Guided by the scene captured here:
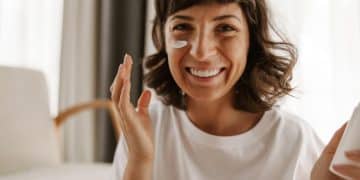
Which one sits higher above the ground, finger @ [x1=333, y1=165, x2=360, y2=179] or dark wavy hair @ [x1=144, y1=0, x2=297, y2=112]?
dark wavy hair @ [x1=144, y1=0, x2=297, y2=112]

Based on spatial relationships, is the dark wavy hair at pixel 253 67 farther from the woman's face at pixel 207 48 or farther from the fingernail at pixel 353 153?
the fingernail at pixel 353 153

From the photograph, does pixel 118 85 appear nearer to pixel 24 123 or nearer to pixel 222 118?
pixel 222 118

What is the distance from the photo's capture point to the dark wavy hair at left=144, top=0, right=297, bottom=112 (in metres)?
1.14

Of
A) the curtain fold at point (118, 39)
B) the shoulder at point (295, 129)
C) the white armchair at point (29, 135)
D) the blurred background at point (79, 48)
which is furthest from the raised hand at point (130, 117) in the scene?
the curtain fold at point (118, 39)

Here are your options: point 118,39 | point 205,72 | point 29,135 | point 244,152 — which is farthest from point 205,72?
point 118,39

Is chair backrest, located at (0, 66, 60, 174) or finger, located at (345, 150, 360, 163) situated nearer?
finger, located at (345, 150, 360, 163)

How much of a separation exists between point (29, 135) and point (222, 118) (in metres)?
1.24

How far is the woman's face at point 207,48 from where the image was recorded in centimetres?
104

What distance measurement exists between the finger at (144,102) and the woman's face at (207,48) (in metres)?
0.07

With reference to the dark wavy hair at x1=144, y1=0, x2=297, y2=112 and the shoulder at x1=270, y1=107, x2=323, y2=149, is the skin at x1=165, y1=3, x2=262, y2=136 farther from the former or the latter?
the shoulder at x1=270, y1=107, x2=323, y2=149

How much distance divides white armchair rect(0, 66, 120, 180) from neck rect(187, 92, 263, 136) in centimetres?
97

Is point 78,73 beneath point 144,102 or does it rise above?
beneath

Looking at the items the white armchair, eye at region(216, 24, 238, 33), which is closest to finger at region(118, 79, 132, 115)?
eye at region(216, 24, 238, 33)

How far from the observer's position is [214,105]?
1192 mm
